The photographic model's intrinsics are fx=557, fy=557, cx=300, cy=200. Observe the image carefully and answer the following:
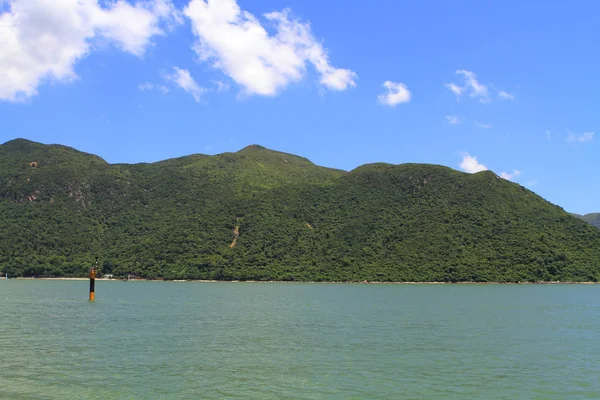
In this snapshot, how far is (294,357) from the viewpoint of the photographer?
121 ft

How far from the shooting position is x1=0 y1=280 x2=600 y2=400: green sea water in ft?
91.4

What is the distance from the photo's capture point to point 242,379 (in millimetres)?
30188

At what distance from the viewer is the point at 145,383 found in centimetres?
2888

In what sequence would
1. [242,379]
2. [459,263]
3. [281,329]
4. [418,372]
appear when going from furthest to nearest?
1. [459,263]
2. [281,329]
3. [418,372]
4. [242,379]

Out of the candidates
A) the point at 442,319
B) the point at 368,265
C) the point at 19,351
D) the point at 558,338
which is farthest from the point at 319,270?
the point at 19,351

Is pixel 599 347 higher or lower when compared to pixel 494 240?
lower

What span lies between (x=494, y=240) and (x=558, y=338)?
15332cm

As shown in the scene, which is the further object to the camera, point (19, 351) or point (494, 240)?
point (494, 240)

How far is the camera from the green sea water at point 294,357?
2786 centimetres

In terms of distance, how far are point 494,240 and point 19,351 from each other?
590ft

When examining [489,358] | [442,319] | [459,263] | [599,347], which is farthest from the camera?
[459,263]

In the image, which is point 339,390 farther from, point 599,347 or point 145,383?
point 599,347

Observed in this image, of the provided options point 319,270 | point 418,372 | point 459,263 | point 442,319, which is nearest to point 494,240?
point 459,263

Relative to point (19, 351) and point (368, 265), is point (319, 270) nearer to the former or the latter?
point (368, 265)
